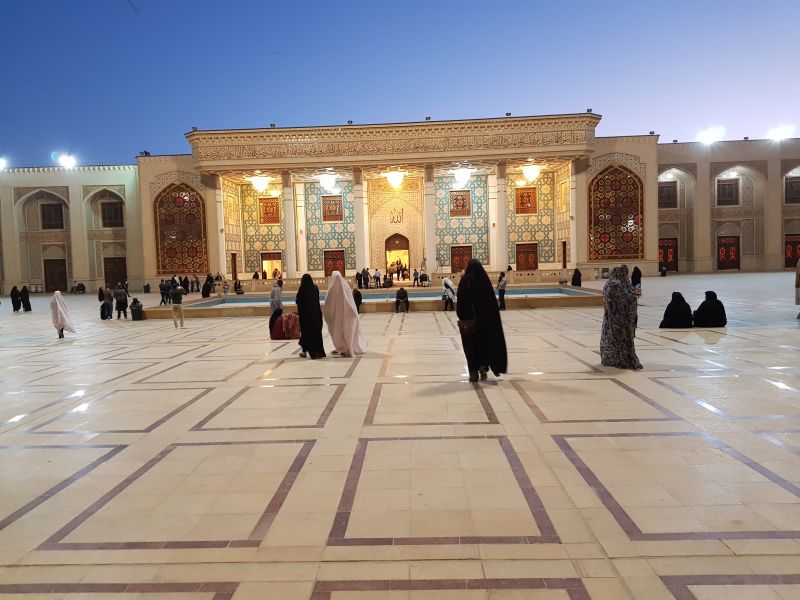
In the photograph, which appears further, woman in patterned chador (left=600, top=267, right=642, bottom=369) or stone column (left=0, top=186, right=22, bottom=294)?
stone column (left=0, top=186, right=22, bottom=294)

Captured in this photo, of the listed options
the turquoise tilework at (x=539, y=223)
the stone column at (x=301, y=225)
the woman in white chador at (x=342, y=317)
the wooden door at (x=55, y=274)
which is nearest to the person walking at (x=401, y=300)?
the woman in white chador at (x=342, y=317)

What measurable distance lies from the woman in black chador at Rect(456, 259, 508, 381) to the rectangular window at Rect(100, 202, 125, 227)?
2169 centimetres

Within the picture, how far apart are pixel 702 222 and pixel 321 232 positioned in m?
15.3

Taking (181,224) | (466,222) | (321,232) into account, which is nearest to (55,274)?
(181,224)

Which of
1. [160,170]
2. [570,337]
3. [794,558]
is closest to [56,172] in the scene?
[160,170]

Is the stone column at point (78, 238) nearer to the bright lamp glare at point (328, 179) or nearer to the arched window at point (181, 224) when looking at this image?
the arched window at point (181, 224)

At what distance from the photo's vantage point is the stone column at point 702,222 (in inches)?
867

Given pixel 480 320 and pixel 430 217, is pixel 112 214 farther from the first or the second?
pixel 480 320

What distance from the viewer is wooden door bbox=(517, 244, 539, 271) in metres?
22.0

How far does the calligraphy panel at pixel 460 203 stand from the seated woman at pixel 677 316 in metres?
15.4

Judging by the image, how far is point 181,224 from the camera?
21031 millimetres

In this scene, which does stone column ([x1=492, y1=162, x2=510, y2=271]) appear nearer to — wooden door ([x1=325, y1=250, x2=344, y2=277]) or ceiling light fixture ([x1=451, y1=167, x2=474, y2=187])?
ceiling light fixture ([x1=451, y1=167, x2=474, y2=187])

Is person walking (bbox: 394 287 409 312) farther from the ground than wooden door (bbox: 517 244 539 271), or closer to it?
closer to it

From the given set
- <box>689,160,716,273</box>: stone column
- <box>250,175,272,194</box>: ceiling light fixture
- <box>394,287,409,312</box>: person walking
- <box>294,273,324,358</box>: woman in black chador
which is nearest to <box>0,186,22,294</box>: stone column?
<box>250,175,272,194</box>: ceiling light fixture
